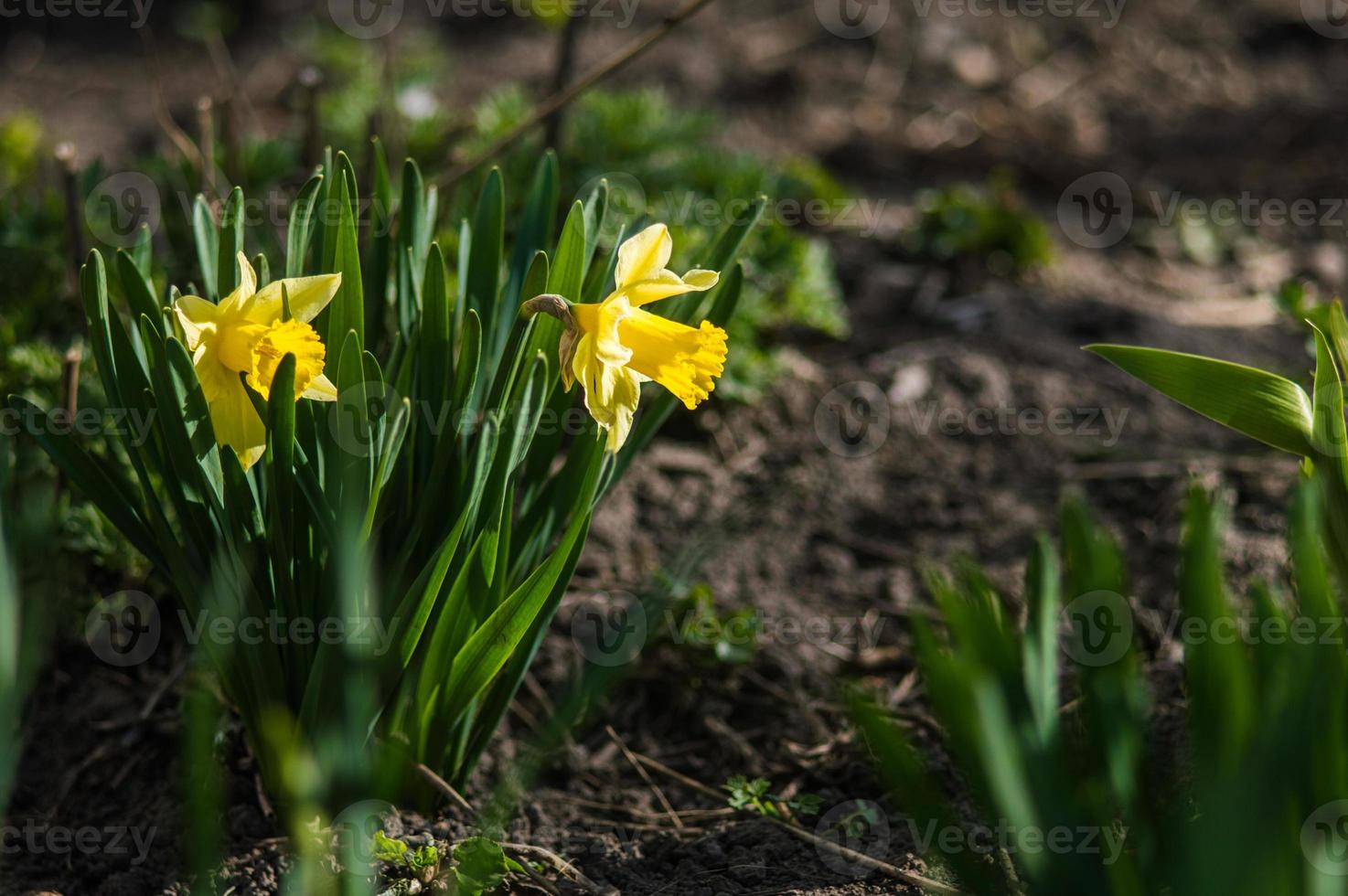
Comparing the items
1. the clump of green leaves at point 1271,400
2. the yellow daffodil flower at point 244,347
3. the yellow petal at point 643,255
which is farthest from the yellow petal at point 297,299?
the clump of green leaves at point 1271,400

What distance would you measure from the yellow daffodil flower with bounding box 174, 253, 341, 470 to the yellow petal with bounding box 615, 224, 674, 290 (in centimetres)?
34

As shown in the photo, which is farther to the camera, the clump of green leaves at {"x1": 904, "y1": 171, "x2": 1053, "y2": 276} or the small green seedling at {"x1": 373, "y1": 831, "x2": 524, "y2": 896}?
the clump of green leaves at {"x1": 904, "y1": 171, "x2": 1053, "y2": 276}

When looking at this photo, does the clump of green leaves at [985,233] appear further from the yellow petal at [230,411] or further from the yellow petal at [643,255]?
the yellow petal at [230,411]

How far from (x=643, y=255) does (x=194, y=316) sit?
1.72ft

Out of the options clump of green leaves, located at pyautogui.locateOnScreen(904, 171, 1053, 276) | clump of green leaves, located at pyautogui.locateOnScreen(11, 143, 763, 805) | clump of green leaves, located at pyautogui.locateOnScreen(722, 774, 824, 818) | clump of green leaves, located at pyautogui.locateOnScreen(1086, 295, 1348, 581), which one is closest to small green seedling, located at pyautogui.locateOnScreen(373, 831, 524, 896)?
Result: clump of green leaves, located at pyautogui.locateOnScreen(11, 143, 763, 805)

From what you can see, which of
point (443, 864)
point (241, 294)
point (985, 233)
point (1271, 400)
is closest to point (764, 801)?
point (443, 864)

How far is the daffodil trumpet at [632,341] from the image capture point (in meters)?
1.39

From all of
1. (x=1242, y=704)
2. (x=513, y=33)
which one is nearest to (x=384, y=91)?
(x=513, y=33)

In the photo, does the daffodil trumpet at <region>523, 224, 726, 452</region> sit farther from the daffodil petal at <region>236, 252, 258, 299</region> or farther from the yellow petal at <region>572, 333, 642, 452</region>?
the daffodil petal at <region>236, 252, 258, 299</region>

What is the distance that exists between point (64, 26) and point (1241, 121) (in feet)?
14.4

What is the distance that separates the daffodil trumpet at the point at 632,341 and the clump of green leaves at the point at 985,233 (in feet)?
6.62

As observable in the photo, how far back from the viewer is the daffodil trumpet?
1.39 meters

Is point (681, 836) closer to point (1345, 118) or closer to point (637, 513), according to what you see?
point (637, 513)

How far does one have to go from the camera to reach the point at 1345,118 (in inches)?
164
